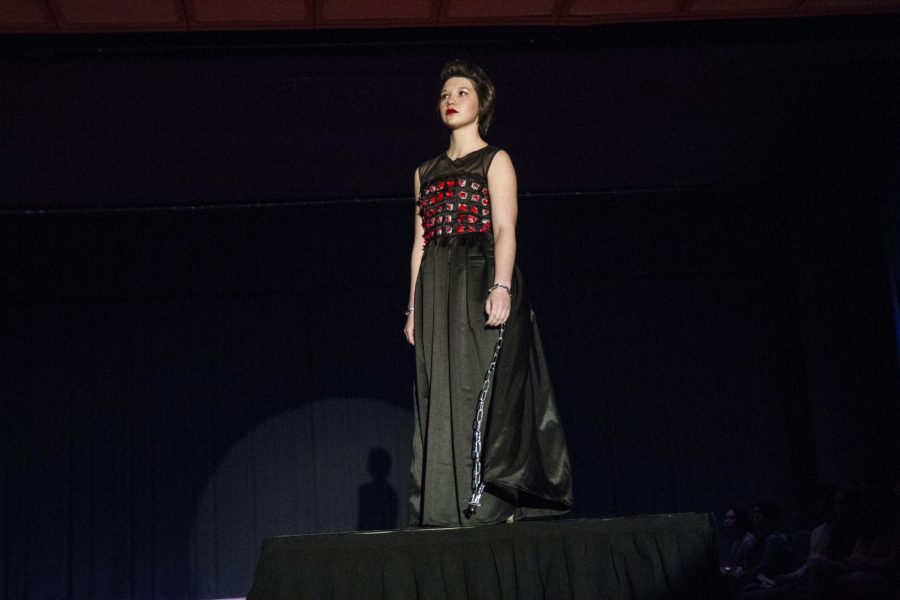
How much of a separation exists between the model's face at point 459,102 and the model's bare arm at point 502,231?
145 mm

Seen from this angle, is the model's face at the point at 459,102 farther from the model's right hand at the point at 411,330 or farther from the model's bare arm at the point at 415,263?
the model's right hand at the point at 411,330

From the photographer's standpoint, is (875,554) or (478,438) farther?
(875,554)

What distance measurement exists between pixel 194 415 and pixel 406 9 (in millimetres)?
4005

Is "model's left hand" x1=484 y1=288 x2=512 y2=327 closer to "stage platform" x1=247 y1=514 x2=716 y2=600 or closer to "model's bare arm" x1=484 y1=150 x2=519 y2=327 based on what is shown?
"model's bare arm" x1=484 y1=150 x2=519 y2=327

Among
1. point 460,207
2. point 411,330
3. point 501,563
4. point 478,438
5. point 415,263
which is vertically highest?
point 460,207

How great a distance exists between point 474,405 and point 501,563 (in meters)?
0.56

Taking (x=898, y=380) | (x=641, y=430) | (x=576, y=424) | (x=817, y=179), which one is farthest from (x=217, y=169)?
(x=898, y=380)

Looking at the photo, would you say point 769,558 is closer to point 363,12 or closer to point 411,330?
point 411,330

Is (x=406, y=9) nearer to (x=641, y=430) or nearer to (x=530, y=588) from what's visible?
(x=530, y=588)

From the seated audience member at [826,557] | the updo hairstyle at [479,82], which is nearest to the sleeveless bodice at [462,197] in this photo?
the updo hairstyle at [479,82]

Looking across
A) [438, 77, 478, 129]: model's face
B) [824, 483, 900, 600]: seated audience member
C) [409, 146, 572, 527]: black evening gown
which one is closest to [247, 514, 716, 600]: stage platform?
[409, 146, 572, 527]: black evening gown

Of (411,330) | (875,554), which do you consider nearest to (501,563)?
(411,330)

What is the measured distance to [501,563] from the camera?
6.13 ft

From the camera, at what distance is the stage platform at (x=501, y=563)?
1.83 metres
